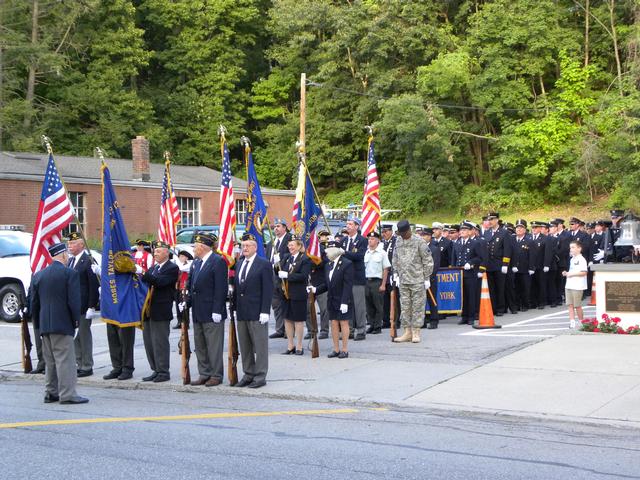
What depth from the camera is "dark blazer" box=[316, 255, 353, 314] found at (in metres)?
12.7

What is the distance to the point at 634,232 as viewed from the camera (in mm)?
15664

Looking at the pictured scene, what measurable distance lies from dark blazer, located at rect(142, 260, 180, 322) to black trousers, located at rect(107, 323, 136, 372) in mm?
587

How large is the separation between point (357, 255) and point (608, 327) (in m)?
4.51

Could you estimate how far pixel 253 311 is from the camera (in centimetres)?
1075

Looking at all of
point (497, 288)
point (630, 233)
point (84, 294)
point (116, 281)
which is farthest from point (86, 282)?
point (630, 233)

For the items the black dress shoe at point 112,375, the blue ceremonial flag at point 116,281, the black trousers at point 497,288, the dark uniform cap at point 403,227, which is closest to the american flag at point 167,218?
the blue ceremonial flag at point 116,281

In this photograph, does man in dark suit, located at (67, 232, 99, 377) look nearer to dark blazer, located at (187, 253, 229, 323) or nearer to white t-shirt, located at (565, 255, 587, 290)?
dark blazer, located at (187, 253, 229, 323)

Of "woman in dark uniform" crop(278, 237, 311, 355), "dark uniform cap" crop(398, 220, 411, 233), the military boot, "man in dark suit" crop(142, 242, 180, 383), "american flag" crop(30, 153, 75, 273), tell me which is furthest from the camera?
the military boot

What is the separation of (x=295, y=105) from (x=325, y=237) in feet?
149

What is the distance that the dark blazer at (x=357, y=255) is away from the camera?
14398 mm

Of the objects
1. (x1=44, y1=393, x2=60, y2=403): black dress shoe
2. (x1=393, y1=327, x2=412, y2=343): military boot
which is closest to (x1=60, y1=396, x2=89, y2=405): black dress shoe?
(x1=44, y1=393, x2=60, y2=403): black dress shoe

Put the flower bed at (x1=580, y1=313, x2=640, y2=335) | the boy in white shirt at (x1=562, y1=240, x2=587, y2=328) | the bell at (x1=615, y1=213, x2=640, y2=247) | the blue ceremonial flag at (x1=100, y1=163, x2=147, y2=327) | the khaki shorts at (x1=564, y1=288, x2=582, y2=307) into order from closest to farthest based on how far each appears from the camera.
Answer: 1. the blue ceremonial flag at (x1=100, y1=163, x2=147, y2=327)
2. the flower bed at (x1=580, y1=313, x2=640, y2=335)
3. the boy in white shirt at (x1=562, y1=240, x2=587, y2=328)
4. the khaki shorts at (x1=564, y1=288, x2=582, y2=307)
5. the bell at (x1=615, y1=213, x2=640, y2=247)

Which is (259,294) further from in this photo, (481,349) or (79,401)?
(481,349)

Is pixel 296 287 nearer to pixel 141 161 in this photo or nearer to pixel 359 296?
pixel 359 296
